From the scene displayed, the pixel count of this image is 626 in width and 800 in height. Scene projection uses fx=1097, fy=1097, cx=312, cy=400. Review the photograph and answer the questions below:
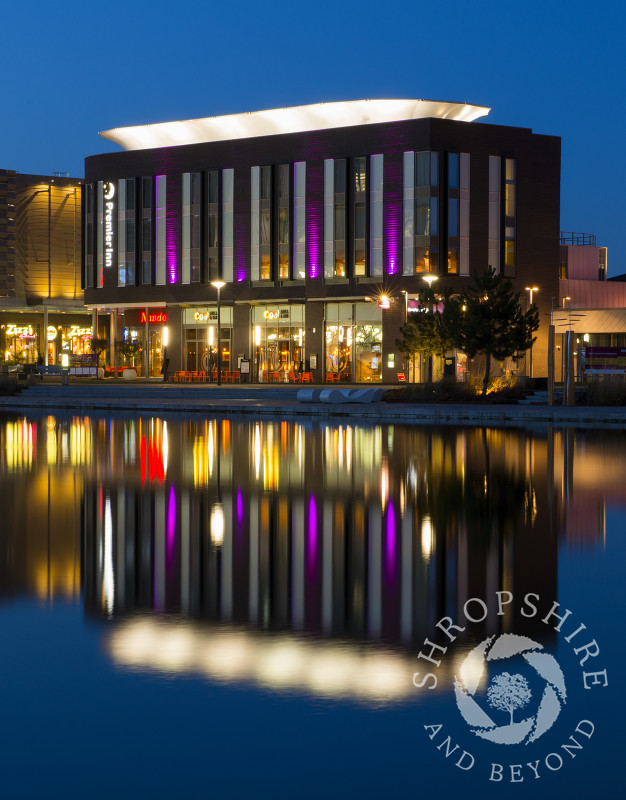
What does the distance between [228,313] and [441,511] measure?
189ft

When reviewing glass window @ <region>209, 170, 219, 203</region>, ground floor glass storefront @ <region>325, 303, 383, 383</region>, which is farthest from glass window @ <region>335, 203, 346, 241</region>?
glass window @ <region>209, 170, 219, 203</region>

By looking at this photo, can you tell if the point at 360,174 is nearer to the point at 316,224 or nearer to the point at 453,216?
the point at 316,224

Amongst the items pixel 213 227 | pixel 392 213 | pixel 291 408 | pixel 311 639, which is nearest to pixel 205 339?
pixel 213 227

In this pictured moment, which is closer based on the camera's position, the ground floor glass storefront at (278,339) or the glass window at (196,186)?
the ground floor glass storefront at (278,339)

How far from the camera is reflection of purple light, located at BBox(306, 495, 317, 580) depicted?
9.69 meters

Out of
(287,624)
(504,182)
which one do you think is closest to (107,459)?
(287,624)

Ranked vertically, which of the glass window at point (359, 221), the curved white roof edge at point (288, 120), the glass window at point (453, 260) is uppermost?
the curved white roof edge at point (288, 120)

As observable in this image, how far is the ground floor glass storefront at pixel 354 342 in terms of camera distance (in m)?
64.1

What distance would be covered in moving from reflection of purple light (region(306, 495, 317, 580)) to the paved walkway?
2099 cm

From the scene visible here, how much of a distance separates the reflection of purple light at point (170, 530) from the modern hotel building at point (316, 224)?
4804cm

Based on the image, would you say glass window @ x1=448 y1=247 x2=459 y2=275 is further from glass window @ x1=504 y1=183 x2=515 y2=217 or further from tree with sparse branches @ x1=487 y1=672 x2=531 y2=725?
tree with sparse branches @ x1=487 y1=672 x2=531 y2=725

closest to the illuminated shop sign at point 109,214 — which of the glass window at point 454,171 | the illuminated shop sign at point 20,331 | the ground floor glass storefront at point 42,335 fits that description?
the glass window at point 454,171

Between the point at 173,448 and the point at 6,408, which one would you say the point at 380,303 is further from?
the point at 173,448

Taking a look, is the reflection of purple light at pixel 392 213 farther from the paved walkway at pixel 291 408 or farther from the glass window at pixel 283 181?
the paved walkway at pixel 291 408
